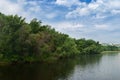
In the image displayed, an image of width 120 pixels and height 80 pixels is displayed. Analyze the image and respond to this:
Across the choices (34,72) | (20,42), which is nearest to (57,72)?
(34,72)

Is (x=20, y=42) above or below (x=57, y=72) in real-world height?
above

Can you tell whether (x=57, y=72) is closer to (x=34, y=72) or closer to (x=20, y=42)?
(x=34, y=72)

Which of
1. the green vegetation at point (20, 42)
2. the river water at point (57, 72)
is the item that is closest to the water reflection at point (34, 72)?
the river water at point (57, 72)

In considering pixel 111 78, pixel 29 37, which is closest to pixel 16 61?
pixel 29 37

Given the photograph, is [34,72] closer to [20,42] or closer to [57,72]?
[57,72]

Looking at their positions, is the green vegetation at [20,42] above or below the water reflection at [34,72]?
above

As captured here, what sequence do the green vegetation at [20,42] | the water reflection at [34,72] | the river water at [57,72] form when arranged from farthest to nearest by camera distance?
the green vegetation at [20,42] < the river water at [57,72] < the water reflection at [34,72]

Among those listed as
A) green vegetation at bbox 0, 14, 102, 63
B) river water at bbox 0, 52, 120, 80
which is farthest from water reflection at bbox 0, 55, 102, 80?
green vegetation at bbox 0, 14, 102, 63

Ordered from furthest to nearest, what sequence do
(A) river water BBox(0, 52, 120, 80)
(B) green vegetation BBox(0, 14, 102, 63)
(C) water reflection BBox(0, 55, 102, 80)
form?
(B) green vegetation BBox(0, 14, 102, 63) → (A) river water BBox(0, 52, 120, 80) → (C) water reflection BBox(0, 55, 102, 80)

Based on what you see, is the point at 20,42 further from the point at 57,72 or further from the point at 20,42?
the point at 57,72

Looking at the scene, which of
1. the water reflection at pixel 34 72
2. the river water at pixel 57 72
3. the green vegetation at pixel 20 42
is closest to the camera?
the water reflection at pixel 34 72

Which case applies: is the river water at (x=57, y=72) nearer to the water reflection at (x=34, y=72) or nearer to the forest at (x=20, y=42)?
the water reflection at (x=34, y=72)

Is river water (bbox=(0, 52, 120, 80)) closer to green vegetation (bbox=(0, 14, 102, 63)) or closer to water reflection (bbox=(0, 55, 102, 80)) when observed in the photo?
water reflection (bbox=(0, 55, 102, 80))

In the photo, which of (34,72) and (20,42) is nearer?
(34,72)
